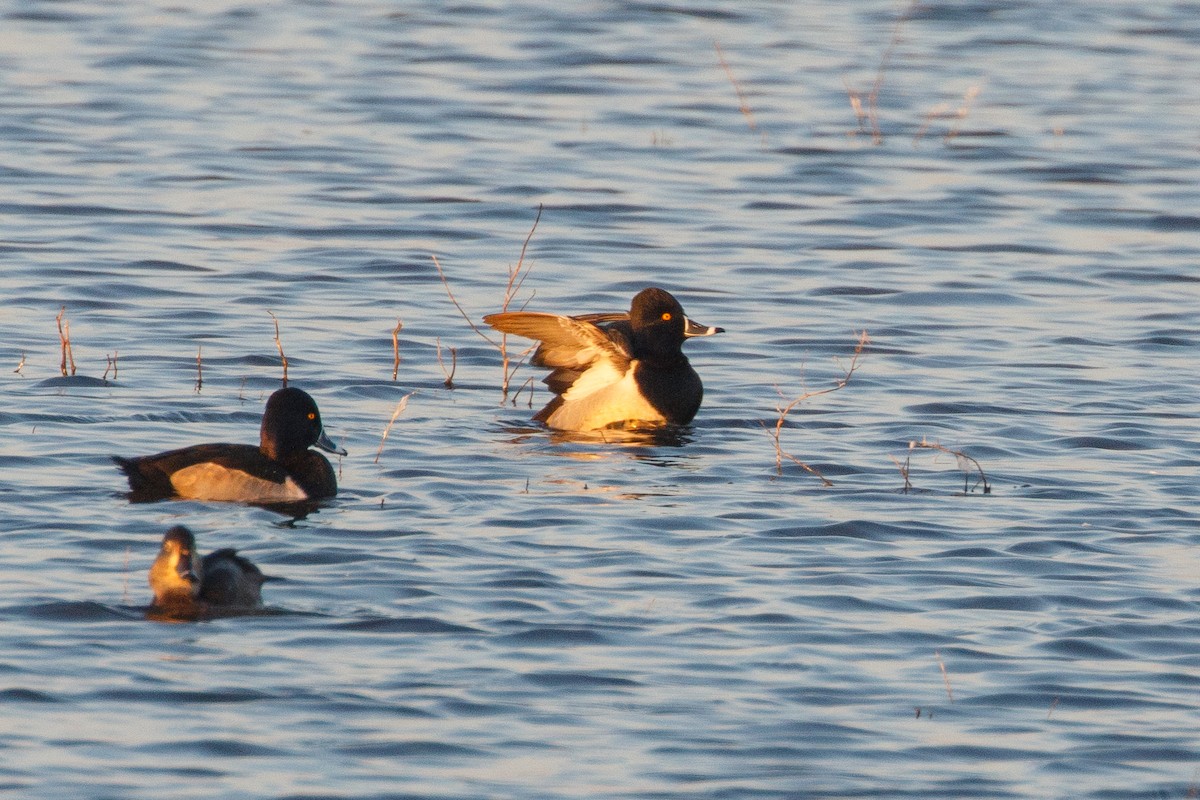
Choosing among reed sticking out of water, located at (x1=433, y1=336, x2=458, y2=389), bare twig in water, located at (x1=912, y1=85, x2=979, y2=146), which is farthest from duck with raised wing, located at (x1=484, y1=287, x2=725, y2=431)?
bare twig in water, located at (x1=912, y1=85, x2=979, y2=146)

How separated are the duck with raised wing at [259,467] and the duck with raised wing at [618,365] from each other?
75.7 inches

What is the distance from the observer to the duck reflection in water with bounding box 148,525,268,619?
7.97 metres

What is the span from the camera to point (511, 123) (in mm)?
22609

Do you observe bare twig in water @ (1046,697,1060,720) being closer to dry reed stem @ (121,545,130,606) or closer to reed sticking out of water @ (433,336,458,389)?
dry reed stem @ (121,545,130,606)

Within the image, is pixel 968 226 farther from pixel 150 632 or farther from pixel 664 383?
pixel 150 632

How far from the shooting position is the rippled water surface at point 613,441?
718cm

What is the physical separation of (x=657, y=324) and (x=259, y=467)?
3.23 meters

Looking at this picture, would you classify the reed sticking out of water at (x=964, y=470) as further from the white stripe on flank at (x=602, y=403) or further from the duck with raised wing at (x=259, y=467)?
the duck with raised wing at (x=259, y=467)

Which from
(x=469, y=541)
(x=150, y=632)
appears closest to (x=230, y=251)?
(x=469, y=541)

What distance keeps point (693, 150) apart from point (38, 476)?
11.7 metres

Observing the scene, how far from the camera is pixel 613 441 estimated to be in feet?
40.2

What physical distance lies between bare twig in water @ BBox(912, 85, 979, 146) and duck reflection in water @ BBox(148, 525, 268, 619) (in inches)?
593

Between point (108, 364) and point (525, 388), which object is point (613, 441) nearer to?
point (525, 388)

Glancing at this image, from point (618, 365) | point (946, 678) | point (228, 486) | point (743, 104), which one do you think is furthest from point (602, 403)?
point (743, 104)
